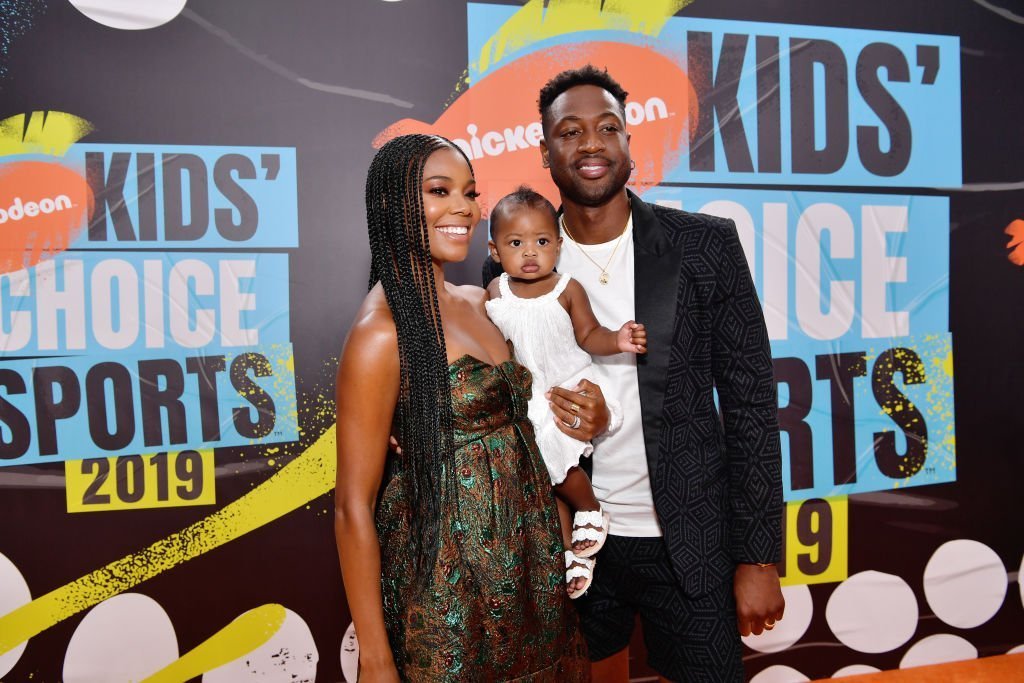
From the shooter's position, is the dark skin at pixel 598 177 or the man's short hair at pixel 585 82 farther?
the man's short hair at pixel 585 82

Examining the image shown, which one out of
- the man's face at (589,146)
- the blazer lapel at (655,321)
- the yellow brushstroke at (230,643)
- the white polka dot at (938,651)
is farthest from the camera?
the white polka dot at (938,651)

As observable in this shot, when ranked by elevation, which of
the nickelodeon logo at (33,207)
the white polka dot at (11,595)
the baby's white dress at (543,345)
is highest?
the nickelodeon logo at (33,207)

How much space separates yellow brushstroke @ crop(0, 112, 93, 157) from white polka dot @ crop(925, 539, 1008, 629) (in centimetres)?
426

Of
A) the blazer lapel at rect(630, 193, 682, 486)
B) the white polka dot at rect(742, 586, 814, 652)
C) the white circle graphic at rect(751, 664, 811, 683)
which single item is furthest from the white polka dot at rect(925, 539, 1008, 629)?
→ the blazer lapel at rect(630, 193, 682, 486)

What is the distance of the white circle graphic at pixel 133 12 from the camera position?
2.79 metres

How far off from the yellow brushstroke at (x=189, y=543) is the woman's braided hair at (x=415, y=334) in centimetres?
153

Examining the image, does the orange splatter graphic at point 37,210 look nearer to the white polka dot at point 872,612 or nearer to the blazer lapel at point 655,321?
the blazer lapel at point 655,321

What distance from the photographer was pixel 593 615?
6.76ft

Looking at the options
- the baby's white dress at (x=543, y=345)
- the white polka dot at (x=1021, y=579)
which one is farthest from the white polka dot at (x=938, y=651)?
the baby's white dress at (x=543, y=345)

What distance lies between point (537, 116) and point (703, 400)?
1.69 meters

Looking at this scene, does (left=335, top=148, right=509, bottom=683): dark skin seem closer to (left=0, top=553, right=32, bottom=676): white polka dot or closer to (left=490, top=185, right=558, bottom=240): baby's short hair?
(left=490, top=185, right=558, bottom=240): baby's short hair

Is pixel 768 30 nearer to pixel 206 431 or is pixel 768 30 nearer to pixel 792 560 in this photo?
pixel 792 560

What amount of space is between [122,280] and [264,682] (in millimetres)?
1759

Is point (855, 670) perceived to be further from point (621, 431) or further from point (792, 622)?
point (621, 431)
